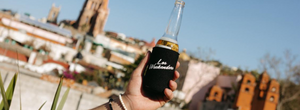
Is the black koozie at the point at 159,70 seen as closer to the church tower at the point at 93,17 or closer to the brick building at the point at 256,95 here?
the brick building at the point at 256,95

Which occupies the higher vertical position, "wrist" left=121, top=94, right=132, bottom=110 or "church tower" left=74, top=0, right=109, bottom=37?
"church tower" left=74, top=0, right=109, bottom=37

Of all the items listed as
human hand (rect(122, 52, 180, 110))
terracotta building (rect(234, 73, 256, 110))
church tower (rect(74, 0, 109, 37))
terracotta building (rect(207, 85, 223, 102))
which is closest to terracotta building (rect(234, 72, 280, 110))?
terracotta building (rect(234, 73, 256, 110))

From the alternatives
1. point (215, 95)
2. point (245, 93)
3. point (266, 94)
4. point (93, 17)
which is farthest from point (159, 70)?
point (93, 17)

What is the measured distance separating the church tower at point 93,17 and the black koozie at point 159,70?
70140 mm

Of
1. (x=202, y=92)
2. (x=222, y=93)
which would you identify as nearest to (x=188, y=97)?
(x=202, y=92)

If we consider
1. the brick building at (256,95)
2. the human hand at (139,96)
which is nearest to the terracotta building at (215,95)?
the brick building at (256,95)

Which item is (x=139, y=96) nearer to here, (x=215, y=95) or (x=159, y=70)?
(x=159, y=70)

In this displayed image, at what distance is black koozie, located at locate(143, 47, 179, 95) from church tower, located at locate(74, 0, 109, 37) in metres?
70.1

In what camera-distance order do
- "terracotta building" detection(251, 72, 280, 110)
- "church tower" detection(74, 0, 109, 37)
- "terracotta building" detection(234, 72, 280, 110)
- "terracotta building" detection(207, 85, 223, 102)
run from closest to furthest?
"terracotta building" detection(251, 72, 280, 110) → "terracotta building" detection(234, 72, 280, 110) → "terracotta building" detection(207, 85, 223, 102) → "church tower" detection(74, 0, 109, 37)

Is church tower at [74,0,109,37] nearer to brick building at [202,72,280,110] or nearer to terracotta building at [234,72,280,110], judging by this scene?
brick building at [202,72,280,110]

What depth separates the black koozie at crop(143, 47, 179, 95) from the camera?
1712mm

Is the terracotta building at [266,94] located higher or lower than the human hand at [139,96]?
lower

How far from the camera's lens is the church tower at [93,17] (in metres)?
72.0

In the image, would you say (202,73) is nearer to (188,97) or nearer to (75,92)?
(188,97)
